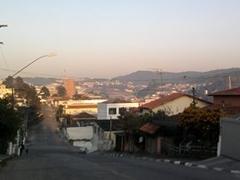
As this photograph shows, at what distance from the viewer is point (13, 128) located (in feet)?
157

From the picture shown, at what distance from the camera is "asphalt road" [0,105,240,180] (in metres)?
22.7

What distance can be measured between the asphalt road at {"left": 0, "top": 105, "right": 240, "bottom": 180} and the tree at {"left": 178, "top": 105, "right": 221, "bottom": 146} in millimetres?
5959

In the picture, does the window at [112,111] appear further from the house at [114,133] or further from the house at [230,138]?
the house at [230,138]

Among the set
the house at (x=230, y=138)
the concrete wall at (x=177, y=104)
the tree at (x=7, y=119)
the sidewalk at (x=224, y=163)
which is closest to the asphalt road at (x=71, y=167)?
the sidewalk at (x=224, y=163)

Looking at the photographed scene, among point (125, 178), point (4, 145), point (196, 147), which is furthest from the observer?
point (4, 145)

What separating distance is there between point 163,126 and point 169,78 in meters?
134

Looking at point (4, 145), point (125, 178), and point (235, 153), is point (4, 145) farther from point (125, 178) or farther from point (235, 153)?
point (125, 178)

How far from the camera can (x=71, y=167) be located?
2950 cm

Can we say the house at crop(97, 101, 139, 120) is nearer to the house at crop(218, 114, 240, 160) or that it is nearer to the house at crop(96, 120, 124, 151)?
the house at crop(96, 120, 124, 151)

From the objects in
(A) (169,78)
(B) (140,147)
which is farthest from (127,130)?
(A) (169,78)

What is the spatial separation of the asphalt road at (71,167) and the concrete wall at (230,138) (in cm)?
379

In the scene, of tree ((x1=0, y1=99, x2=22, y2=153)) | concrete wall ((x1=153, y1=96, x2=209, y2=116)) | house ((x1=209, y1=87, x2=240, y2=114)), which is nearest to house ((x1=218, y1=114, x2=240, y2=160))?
tree ((x1=0, y1=99, x2=22, y2=153))

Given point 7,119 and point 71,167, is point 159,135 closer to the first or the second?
point 7,119

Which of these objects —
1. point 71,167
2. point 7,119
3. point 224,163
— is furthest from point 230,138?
point 7,119
